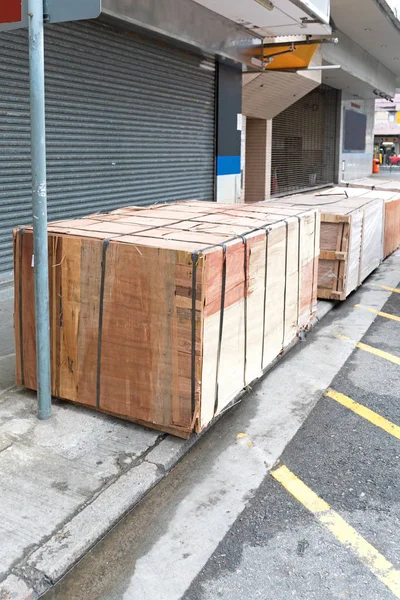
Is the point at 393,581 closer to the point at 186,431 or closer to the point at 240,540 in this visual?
the point at 240,540

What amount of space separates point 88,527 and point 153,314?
1482 mm

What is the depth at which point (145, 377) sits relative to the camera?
438 cm

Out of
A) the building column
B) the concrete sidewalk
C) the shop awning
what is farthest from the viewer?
the shop awning

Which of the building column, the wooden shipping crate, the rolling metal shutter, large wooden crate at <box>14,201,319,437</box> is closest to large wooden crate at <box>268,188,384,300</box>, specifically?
the wooden shipping crate

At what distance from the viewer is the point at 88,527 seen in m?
3.39

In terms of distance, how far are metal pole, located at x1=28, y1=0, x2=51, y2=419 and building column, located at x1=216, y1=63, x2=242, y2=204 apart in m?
9.44

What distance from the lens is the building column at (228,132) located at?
1332 cm

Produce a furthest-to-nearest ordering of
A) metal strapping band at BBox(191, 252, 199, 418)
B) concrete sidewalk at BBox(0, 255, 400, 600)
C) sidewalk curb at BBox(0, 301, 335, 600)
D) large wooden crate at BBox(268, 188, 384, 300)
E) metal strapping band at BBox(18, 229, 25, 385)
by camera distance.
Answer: large wooden crate at BBox(268, 188, 384, 300) → metal strapping band at BBox(18, 229, 25, 385) → metal strapping band at BBox(191, 252, 199, 418) → concrete sidewalk at BBox(0, 255, 400, 600) → sidewalk curb at BBox(0, 301, 335, 600)

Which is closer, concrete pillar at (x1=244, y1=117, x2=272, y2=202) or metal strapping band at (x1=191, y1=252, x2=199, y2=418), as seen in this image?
metal strapping band at (x1=191, y1=252, x2=199, y2=418)

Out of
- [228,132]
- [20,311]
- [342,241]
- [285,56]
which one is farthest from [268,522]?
[285,56]

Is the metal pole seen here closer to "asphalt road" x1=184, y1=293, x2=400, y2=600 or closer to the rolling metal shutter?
"asphalt road" x1=184, y1=293, x2=400, y2=600

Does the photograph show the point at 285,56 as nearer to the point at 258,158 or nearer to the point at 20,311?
the point at 258,158

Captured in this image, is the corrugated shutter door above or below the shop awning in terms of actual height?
below

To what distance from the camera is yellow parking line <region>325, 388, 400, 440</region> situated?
4.88 metres
